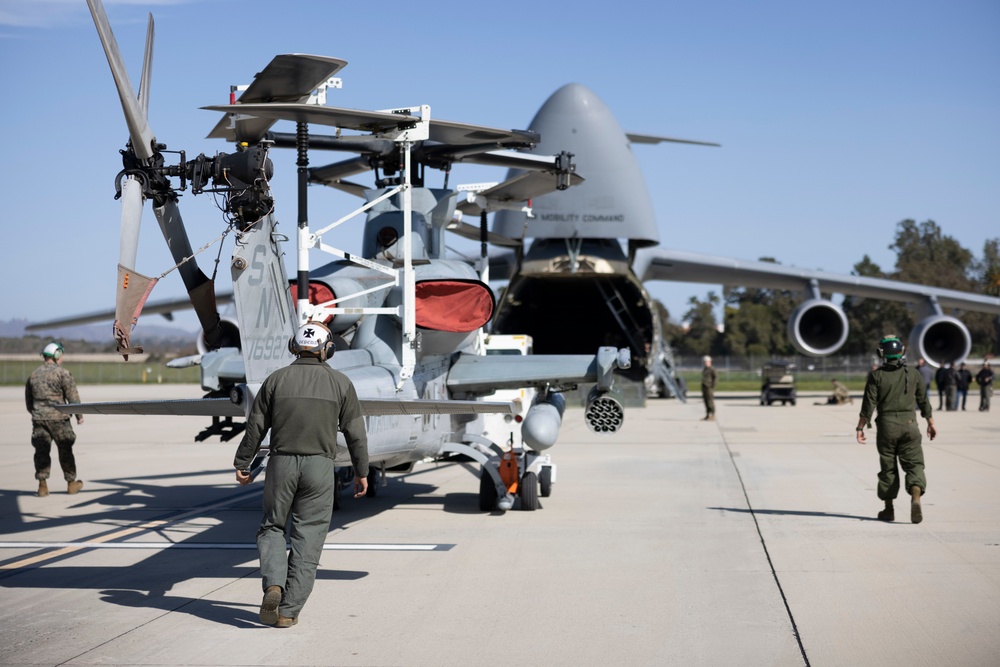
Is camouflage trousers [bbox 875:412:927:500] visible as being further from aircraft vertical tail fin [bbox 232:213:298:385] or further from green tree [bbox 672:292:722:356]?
green tree [bbox 672:292:722:356]

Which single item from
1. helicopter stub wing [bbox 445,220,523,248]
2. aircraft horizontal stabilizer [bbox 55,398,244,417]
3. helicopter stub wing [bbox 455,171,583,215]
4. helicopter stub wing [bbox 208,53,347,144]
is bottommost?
aircraft horizontal stabilizer [bbox 55,398,244,417]

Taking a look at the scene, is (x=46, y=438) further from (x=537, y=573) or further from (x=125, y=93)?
(x=537, y=573)

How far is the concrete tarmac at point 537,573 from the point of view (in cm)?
530

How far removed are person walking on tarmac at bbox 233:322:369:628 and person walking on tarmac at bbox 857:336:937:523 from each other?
5403mm

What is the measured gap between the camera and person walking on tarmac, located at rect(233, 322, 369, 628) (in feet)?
18.9

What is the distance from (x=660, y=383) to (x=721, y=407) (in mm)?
2577

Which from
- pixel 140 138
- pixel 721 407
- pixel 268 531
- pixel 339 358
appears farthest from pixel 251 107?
pixel 721 407

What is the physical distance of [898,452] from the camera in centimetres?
929

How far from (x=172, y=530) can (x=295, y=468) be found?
390 centimetres

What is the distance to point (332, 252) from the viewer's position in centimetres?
848

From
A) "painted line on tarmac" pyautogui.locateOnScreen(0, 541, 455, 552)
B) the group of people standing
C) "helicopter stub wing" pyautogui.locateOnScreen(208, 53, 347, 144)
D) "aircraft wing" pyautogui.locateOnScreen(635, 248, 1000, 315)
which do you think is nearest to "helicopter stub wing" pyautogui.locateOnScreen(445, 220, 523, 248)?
"helicopter stub wing" pyautogui.locateOnScreen(208, 53, 347, 144)

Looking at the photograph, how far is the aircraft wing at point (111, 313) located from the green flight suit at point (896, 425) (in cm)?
2119

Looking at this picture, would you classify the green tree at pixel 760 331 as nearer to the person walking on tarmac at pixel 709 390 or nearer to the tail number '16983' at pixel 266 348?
the person walking on tarmac at pixel 709 390

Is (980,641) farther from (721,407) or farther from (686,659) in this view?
(721,407)
